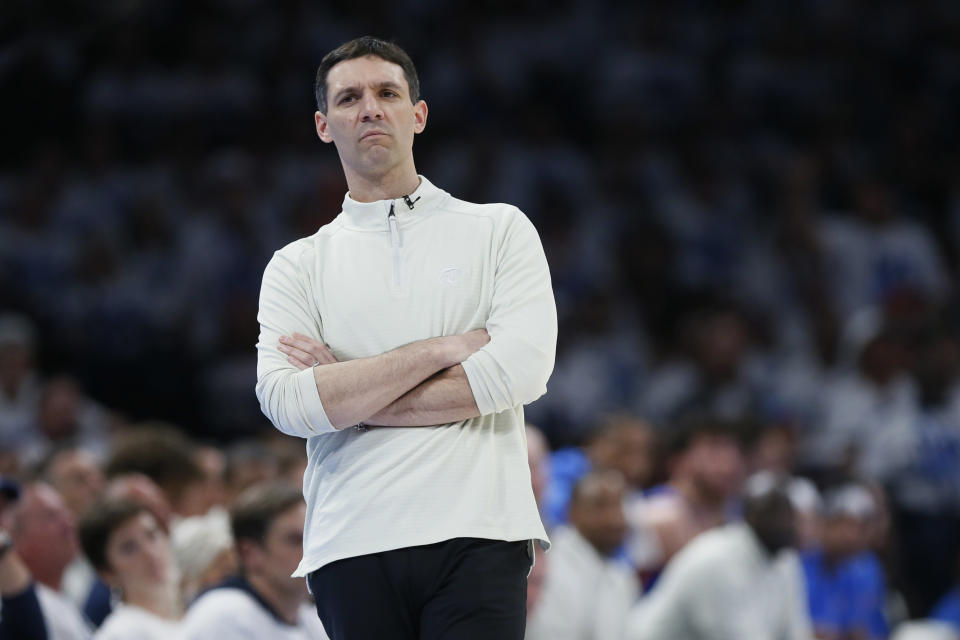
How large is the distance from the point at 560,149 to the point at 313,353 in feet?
31.7

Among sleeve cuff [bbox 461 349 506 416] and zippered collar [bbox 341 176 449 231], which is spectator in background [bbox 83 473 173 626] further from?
sleeve cuff [bbox 461 349 506 416]

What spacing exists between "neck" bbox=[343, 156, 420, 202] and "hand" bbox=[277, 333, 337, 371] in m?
0.37

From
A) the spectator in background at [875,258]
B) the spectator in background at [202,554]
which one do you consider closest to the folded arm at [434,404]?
the spectator in background at [202,554]

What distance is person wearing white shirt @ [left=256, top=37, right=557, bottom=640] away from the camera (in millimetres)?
3016

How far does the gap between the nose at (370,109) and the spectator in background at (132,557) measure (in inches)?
92.7

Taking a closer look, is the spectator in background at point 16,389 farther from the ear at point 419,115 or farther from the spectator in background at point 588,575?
the ear at point 419,115

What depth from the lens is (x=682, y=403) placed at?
1091cm

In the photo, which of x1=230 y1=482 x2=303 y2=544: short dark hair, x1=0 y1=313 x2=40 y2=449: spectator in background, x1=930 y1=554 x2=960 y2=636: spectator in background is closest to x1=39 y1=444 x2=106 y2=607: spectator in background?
x1=230 y1=482 x2=303 y2=544: short dark hair

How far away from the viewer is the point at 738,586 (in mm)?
6953

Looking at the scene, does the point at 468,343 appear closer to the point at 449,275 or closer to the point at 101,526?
the point at 449,275

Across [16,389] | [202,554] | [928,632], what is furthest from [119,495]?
[928,632]

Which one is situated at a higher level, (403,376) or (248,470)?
(403,376)

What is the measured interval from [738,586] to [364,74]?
434cm

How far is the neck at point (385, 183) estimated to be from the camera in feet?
11.0
